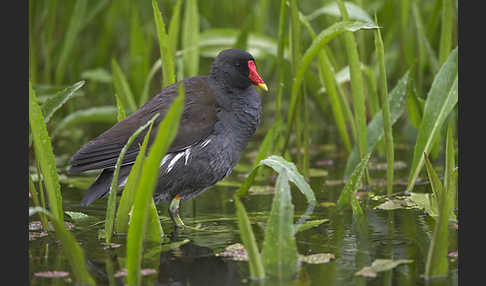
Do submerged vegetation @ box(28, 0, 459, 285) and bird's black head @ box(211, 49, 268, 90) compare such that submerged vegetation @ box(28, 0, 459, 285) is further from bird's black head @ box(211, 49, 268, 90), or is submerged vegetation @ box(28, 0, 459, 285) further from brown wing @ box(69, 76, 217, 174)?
bird's black head @ box(211, 49, 268, 90)

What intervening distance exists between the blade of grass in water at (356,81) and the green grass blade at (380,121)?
0.49ft

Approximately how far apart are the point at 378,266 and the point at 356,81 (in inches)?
58.8

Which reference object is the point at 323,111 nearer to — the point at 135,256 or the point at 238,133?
the point at 238,133

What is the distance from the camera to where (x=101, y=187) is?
12.2ft

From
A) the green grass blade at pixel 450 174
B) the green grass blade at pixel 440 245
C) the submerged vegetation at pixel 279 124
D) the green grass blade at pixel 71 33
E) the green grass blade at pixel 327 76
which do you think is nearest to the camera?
the green grass blade at pixel 440 245

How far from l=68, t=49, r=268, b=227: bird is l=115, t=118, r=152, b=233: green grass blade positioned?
14.3 inches

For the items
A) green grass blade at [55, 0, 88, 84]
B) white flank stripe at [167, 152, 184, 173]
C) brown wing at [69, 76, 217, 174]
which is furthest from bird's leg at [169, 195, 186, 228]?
green grass blade at [55, 0, 88, 84]

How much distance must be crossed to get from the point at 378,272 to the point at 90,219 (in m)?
1.65

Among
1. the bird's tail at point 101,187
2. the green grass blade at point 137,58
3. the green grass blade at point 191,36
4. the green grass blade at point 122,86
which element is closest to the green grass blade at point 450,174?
the bird's tail at point 101,187

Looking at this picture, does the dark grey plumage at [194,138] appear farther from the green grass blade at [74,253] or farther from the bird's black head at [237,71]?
the green grass blade at [74,253]

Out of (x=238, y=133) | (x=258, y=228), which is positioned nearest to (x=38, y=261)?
(x=258, y=228)

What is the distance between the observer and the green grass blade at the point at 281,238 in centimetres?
268

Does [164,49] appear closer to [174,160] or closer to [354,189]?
[174,160]

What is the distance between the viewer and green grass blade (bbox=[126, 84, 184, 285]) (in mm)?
2289
